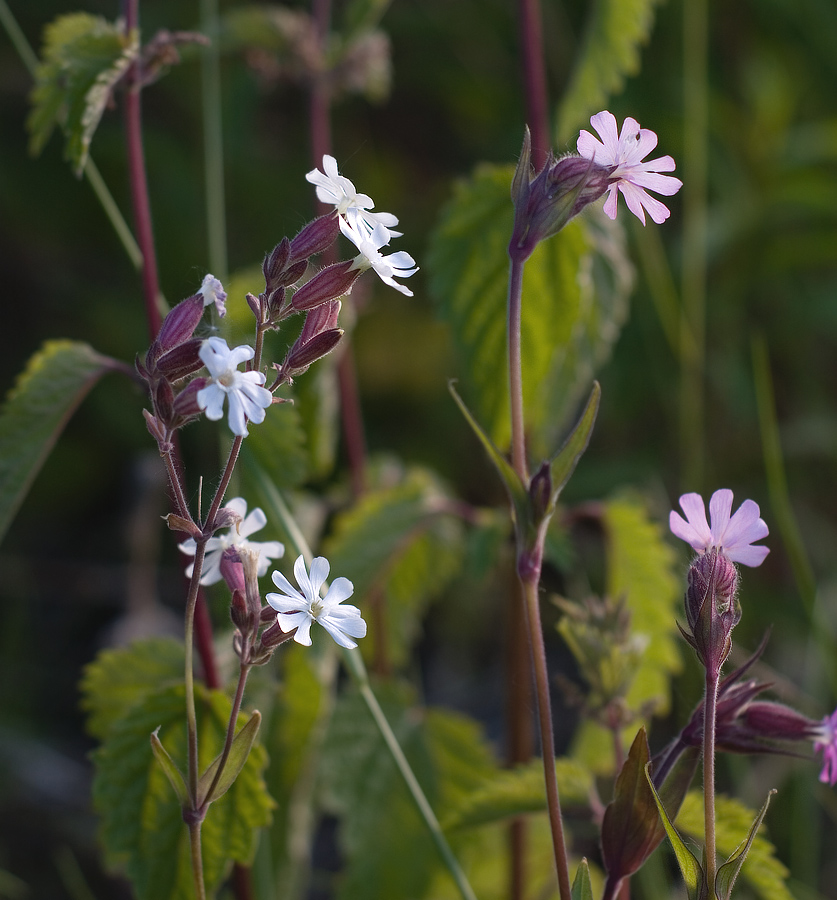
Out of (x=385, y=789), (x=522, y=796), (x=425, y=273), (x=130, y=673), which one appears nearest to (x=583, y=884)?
(x=522, y=796)

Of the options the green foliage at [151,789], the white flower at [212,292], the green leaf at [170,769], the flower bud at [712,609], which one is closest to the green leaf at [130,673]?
the green foliage at [151,789]

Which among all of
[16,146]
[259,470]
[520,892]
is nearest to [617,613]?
[259,470]

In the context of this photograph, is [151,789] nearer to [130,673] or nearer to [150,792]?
[150,792]

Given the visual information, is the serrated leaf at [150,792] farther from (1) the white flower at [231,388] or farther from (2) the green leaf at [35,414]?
(1) the white flower at [231,388]

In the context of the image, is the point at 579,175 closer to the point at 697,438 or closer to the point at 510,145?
the point at 697,438

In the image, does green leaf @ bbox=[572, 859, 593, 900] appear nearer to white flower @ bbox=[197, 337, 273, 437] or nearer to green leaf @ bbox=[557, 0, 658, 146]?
white flower @ bbox=[197, 337, 273, 437]

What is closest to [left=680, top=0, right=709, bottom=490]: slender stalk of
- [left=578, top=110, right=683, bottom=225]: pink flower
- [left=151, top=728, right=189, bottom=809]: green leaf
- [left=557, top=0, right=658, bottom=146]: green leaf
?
[left=557, top=0, right=658, bottom=146]: green leaf
